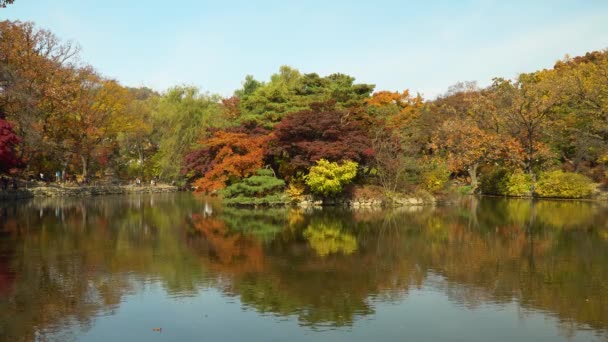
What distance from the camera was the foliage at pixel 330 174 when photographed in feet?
90.2

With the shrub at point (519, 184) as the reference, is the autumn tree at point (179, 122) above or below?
above

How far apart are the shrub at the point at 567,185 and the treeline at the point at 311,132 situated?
74mm

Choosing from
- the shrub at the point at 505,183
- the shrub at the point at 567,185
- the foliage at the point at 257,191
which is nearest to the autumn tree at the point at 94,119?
the foliage at the point at 257,191

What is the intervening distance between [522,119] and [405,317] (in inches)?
1213

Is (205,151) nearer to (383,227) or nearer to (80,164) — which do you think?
(383,227)

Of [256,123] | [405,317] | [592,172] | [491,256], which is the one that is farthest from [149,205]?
[592,172]

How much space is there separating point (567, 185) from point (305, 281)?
28.2 meters

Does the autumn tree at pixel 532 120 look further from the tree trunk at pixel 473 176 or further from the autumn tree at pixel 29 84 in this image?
the autumn tree at pixel 29 84

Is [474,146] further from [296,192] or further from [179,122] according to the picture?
[179,122]

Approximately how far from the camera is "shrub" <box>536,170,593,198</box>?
110ft

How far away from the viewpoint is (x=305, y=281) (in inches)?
444

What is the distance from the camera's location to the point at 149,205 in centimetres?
3228

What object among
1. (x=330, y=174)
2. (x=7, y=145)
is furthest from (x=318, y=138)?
(x=7, y=145)

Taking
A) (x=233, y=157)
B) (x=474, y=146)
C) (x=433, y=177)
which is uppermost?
(x=474, y=146)
